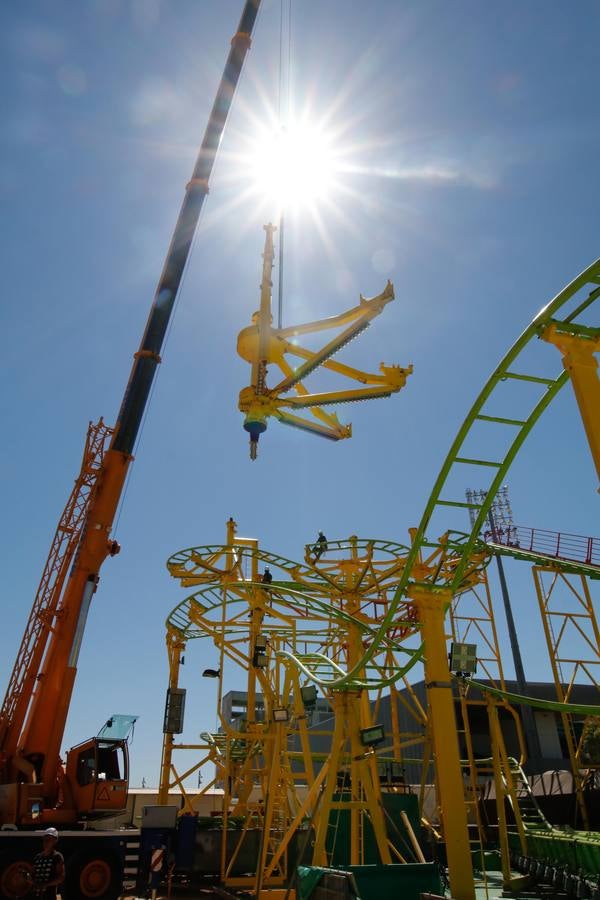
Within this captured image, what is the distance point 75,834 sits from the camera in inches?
529

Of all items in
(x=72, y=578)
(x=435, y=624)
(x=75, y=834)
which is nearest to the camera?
(x=435, y=624)

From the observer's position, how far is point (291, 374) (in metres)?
17.2

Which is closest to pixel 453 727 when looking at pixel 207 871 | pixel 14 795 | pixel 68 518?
pixel 14 795

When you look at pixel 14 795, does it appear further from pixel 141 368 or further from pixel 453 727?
pixel 141 368

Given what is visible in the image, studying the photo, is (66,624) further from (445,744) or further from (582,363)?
(582,363)

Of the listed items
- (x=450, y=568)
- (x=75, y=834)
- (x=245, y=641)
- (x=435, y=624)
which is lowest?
(x=75, y=834)

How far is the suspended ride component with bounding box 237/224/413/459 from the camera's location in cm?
1653

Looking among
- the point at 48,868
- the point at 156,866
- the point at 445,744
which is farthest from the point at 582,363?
the point at 156,866

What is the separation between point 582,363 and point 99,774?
45.4 feet

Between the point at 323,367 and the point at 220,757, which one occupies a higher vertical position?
the point at 323,367

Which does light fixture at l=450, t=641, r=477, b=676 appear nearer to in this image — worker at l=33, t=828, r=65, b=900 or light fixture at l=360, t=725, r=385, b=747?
light fixture at l=360, t=725, r=385, b=747

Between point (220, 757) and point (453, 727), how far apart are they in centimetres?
1266

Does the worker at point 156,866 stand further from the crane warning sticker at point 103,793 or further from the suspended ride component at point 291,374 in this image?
the suspended ride component at point 291,374

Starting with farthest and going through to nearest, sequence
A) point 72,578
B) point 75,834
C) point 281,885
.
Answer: point 72,578 < point 281,885 < point 75,834
